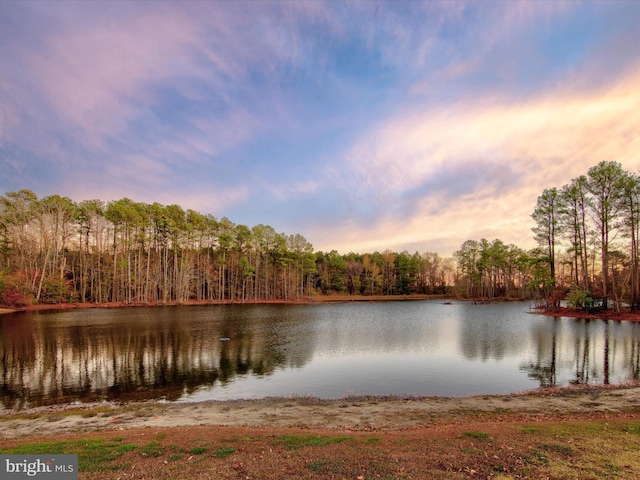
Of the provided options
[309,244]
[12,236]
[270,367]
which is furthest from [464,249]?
[12,236]

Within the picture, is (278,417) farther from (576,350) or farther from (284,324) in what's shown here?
(284,324)

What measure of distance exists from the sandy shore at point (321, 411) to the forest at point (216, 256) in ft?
128

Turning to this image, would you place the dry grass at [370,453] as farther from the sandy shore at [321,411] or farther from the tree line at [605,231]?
the tree line at [605,231]

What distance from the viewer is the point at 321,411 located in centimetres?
1195

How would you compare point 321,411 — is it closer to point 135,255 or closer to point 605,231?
point 605,231

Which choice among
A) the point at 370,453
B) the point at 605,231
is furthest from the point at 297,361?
the point at 605,231

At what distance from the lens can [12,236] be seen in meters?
61.0

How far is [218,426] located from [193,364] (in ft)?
36.8

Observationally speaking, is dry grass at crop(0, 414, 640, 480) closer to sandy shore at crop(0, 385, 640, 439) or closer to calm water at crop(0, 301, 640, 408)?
sandy shore at crop(0, 385, 640, 439)

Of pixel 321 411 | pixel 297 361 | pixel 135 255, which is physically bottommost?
pixel 297 361

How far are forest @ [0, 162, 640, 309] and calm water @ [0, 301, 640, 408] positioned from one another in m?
21.3

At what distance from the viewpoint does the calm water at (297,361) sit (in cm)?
1560

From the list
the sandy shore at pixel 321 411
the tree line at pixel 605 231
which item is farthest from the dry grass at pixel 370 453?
the tree line at pixel 605 231

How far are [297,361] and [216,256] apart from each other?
7109cm
